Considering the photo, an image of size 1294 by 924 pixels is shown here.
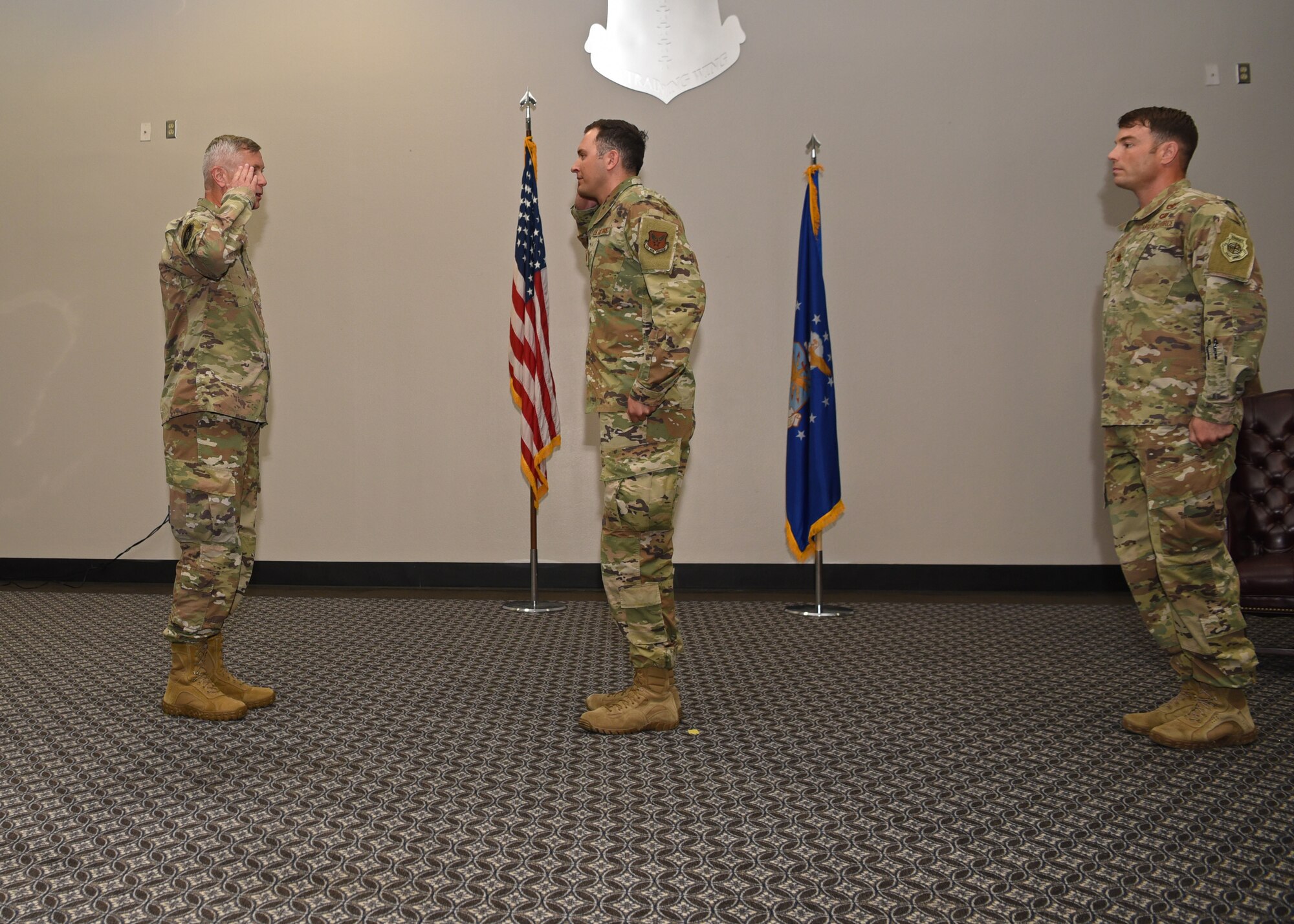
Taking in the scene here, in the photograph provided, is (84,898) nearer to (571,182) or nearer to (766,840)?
(766,840)

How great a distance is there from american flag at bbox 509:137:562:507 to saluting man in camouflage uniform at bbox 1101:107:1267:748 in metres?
2.56

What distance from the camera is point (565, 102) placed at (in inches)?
197

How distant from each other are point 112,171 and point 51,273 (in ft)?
2.16

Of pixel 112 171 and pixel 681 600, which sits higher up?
pixel 112 171

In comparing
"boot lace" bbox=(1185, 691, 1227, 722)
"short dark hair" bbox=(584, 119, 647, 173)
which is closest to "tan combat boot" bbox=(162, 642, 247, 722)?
"short dark hair" bbox=(584, 119, 647, 173)

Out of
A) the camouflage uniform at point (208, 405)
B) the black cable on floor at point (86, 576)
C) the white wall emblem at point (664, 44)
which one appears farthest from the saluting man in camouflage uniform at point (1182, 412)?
the black cable on floor at point (86, 576)

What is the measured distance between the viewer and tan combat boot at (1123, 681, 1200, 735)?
2395 mm

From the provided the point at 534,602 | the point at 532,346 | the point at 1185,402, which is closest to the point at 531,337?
the point at 532,346

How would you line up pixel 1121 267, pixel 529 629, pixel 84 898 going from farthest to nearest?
pixel 529 629
pixel 1121 267
pixel 84 898

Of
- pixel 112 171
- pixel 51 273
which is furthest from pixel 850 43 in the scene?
pixel 51 273

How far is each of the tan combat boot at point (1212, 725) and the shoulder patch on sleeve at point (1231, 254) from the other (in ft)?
3.27

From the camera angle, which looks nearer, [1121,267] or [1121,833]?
[1121,833]

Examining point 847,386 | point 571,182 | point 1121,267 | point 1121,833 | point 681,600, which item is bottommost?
point 681,600

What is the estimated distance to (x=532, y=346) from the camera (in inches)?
174
